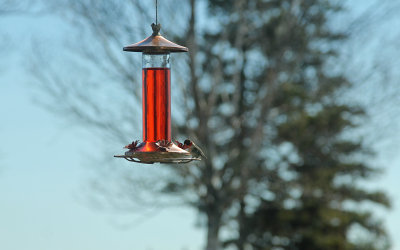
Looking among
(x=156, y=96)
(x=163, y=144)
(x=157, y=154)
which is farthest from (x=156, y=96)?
(x=157, y=154)

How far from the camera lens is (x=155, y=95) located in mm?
4941

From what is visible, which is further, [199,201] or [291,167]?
[291,167]

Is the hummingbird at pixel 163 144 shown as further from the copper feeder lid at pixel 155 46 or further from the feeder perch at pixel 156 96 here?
the copper feeder lid at pixel 155 46

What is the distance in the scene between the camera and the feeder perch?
187 inches

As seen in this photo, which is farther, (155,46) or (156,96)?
(156,96)

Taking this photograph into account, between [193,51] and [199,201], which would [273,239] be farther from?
[193,51]

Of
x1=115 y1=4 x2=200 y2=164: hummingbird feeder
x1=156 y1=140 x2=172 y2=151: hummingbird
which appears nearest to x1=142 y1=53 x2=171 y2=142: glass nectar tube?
x1=115 y1=4 x2=200 y2=164: hummingbird feeder

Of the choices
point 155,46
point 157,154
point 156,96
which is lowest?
point 157,154

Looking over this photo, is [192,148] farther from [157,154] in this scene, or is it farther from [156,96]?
[156,96]

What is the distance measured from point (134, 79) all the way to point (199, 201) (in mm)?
3165

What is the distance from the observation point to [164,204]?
13.9m

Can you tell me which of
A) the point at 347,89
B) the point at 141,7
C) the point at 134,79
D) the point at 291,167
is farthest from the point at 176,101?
the point at 291,167

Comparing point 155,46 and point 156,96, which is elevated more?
point 155,46

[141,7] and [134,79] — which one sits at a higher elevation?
[141,7]
